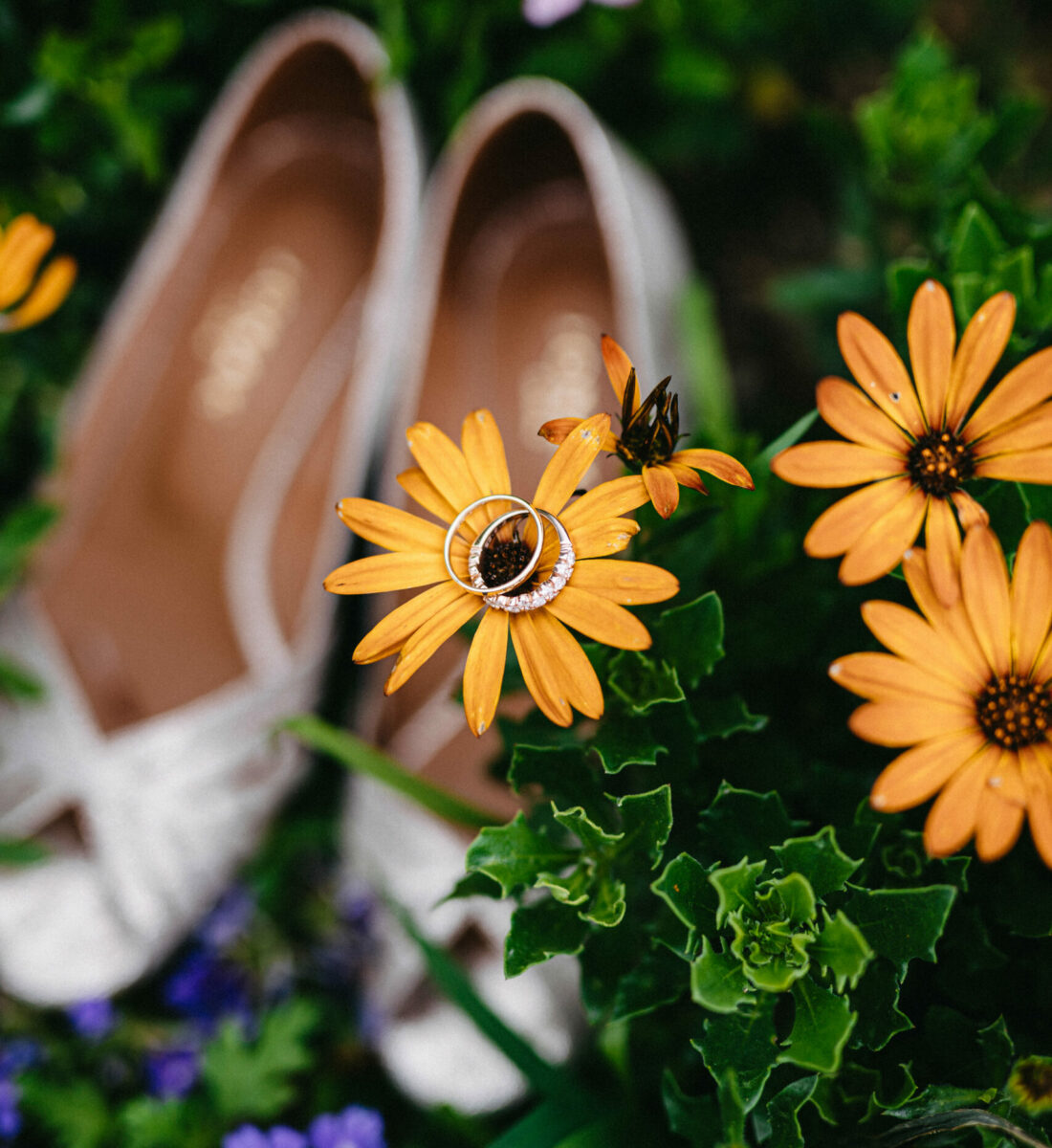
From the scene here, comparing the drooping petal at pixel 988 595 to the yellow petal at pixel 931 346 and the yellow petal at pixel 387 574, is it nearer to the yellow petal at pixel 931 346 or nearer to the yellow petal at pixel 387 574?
the yellow petal at pixel 931 346

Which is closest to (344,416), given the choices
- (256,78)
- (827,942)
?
(256,78)

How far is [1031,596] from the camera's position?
1.13 ft

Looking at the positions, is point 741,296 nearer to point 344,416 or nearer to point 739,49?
point 739,49

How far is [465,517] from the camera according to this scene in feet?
1.25

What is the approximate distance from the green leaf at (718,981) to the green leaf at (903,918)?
0.06 metres

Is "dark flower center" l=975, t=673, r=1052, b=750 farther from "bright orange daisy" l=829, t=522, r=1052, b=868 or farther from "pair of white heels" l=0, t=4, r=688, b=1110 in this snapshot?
"pair of white heels" l=0, t=4, r=688, b=1110

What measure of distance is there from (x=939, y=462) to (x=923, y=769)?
14 cm

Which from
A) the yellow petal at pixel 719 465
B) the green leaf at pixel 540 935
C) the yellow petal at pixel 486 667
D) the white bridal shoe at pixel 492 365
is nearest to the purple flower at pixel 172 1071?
the white bridal shoe at pixel 492 365

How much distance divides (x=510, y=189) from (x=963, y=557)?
74 cm

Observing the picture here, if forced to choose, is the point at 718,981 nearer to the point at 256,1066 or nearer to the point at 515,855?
the point at 515,855

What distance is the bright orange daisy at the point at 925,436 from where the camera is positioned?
342mm

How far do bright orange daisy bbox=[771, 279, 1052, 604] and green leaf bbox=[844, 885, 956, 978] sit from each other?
129 millimetres

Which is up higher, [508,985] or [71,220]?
[71,220]

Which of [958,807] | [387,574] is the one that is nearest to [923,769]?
[958,807]
